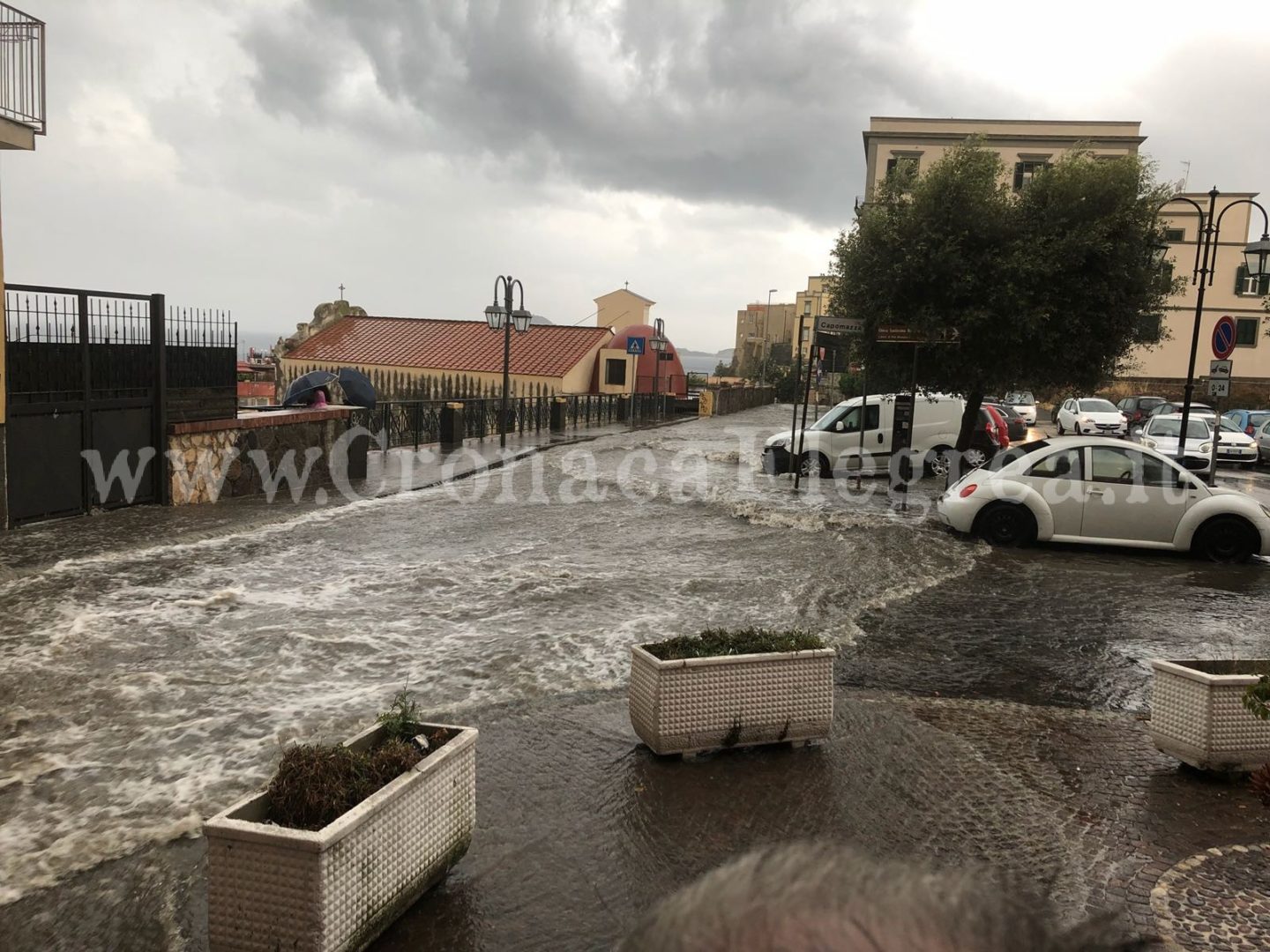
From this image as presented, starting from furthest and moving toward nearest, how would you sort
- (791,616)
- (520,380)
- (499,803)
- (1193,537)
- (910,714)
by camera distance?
1. (520,380)
2. (1193,537)
3. (791,616)
4. (910,714)
5. (499,803)

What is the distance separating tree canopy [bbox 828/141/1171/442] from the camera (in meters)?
16.1

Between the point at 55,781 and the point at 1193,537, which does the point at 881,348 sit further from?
the point at 55,781

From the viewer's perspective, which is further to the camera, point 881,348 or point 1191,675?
point 881,348

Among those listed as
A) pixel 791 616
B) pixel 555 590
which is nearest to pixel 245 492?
pixel 555 590

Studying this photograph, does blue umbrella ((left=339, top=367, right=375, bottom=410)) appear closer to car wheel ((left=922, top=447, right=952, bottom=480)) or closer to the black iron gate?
the black iron gate

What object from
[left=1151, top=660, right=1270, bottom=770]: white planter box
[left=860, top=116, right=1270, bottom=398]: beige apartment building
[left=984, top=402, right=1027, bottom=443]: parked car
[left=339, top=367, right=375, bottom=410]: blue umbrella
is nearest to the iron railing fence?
[left=339, top=367, right=375, bottom=410]: blue umbrella

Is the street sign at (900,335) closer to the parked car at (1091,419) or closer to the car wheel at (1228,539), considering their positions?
the car wheel at (1228,539)

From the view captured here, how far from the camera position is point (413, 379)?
39219 millimetres

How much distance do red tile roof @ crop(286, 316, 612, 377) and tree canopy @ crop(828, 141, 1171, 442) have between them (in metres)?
21.3

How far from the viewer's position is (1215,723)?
5129 mm

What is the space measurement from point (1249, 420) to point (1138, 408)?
7.33 m

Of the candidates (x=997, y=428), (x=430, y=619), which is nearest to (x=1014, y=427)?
(x=997, y=428)

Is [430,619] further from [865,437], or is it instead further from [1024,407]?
[1024,407]

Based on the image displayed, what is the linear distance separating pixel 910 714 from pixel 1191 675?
1.63 m
